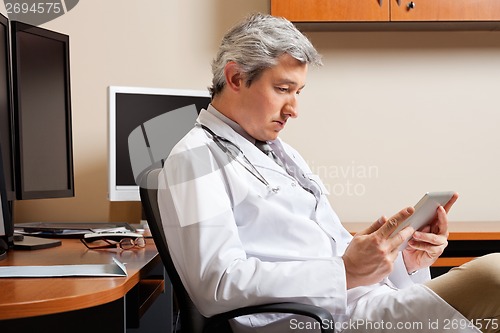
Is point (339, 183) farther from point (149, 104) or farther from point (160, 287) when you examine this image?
point (160, 287)

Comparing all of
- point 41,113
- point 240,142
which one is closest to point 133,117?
point 41,113

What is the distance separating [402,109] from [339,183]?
0.44 metres

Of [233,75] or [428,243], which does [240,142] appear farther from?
[428,243]

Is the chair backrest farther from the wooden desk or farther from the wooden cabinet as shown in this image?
the wooden cabinet

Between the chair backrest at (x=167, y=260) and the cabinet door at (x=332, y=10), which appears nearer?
the chair backrest at (x=167, y=260)

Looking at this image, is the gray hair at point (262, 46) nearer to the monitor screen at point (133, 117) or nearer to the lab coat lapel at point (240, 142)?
the lab coat lapel at point (240, 142)

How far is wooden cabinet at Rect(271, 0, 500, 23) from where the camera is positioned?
282 cm

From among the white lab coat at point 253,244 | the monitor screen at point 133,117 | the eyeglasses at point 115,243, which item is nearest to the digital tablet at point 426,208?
the white lab coat at point 253,244

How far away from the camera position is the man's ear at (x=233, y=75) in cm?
176

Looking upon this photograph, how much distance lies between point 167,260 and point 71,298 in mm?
398

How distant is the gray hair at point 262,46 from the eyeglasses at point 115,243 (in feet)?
1.64

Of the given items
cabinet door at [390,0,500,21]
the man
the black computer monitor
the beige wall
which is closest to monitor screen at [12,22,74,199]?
the black computer monitor

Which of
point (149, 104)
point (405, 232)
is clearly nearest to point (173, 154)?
point (405, 232)

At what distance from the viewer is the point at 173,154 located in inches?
63.1
